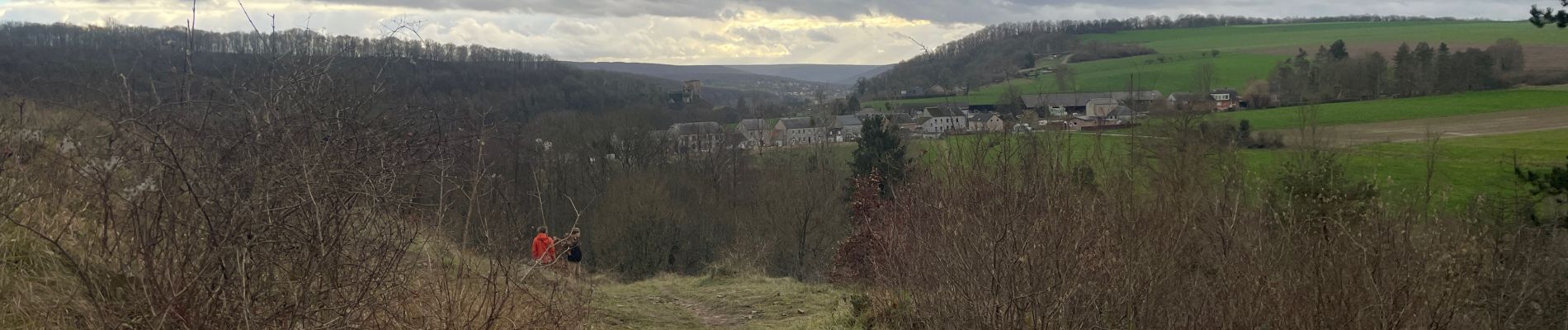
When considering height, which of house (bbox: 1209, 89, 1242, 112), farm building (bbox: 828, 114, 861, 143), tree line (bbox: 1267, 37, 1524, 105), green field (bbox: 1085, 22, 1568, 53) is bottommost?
farm building (bbox: 828, 114, 861, 143)

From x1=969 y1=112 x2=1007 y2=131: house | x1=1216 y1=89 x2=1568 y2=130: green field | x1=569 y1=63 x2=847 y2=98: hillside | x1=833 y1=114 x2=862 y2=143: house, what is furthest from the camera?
x1=569 y1=63 x2=847 y2=98: hillside

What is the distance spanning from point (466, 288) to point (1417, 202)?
6.93m

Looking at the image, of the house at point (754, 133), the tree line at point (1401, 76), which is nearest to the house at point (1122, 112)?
the tree line at point (1401, 76)

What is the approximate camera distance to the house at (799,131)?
39031mm

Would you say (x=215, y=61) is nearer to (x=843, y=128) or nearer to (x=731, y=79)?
(x=843, y=128)

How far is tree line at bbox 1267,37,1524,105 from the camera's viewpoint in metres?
34.9

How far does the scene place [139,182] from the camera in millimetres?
4203

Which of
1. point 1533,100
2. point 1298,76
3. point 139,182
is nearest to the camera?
point 139,182

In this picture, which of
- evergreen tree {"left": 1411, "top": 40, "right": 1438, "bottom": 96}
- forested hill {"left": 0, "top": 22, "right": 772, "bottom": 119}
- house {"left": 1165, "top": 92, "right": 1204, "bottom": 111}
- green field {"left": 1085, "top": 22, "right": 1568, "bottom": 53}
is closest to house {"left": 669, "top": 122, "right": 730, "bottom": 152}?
house {"left": 1165, "top": 92, "right": 1204, "bottom": 111}

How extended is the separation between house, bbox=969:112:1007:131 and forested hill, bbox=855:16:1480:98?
2495 cm

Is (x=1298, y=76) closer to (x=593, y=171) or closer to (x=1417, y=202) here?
(x=593, y=171)

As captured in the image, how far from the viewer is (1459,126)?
1169 inches

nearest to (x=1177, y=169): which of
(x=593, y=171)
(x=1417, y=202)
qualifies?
(x=1417, y=202)

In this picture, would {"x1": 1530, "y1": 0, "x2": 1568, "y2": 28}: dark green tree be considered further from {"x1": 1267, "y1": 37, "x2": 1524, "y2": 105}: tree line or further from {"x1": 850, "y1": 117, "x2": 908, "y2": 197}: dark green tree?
{"x1": 1267, "y1": 37, "x2": 1524, "y2": 105}: tree line
